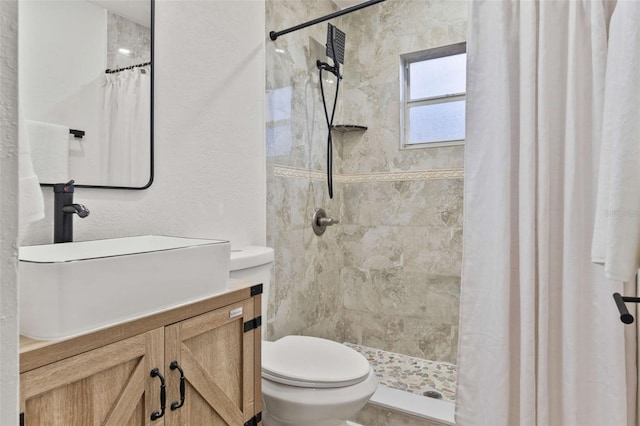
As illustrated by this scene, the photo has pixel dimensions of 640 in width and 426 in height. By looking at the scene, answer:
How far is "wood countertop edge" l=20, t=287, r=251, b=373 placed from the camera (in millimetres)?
629

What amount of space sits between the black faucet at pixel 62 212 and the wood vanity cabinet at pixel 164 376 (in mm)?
422

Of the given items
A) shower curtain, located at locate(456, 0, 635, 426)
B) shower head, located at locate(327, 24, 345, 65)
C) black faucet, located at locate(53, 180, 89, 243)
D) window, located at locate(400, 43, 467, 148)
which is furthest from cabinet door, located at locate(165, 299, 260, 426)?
window, located at locate(400, 43, 467, 148)

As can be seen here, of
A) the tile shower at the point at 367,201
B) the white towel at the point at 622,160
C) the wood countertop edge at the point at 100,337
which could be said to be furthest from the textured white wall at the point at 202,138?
the white towel at the point at 622,160

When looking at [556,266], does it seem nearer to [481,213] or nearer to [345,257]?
[481,213]

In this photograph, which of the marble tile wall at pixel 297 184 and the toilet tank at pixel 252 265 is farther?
the marble tile wall at pixel 297 184

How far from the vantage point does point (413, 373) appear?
2.23 m

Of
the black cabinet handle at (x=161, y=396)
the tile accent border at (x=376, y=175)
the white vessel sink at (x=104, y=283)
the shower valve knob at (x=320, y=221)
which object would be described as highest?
the tile accent border at (x=376, y=175)

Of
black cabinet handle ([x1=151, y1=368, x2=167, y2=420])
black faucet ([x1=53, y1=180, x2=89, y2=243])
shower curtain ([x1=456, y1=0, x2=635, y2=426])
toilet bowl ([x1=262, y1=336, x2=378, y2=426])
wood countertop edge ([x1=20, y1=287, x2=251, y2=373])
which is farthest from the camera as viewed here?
toilet bowl ([x1=262, y1=336, x2=378, y2=426])

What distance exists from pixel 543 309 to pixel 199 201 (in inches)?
51.2

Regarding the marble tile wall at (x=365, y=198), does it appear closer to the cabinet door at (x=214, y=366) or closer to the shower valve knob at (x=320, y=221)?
the shower valve knob at (x=320, y=221)

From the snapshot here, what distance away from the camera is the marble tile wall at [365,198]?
2.09 meters

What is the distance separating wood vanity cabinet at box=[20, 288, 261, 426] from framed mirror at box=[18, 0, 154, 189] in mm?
563

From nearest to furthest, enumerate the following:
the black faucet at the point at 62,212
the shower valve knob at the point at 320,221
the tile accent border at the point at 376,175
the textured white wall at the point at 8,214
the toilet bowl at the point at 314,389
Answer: the textured white wall at the point at 8,214
the black faucet at the point at 62,212
the toilet bowl at the point at 314,389
the tile accent border at the point at 376,175
the shower valve knob at the point at 320,221

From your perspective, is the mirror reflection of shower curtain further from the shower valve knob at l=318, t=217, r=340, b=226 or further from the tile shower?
the shower valve knob at l=318, t=217, r=340, b=226
